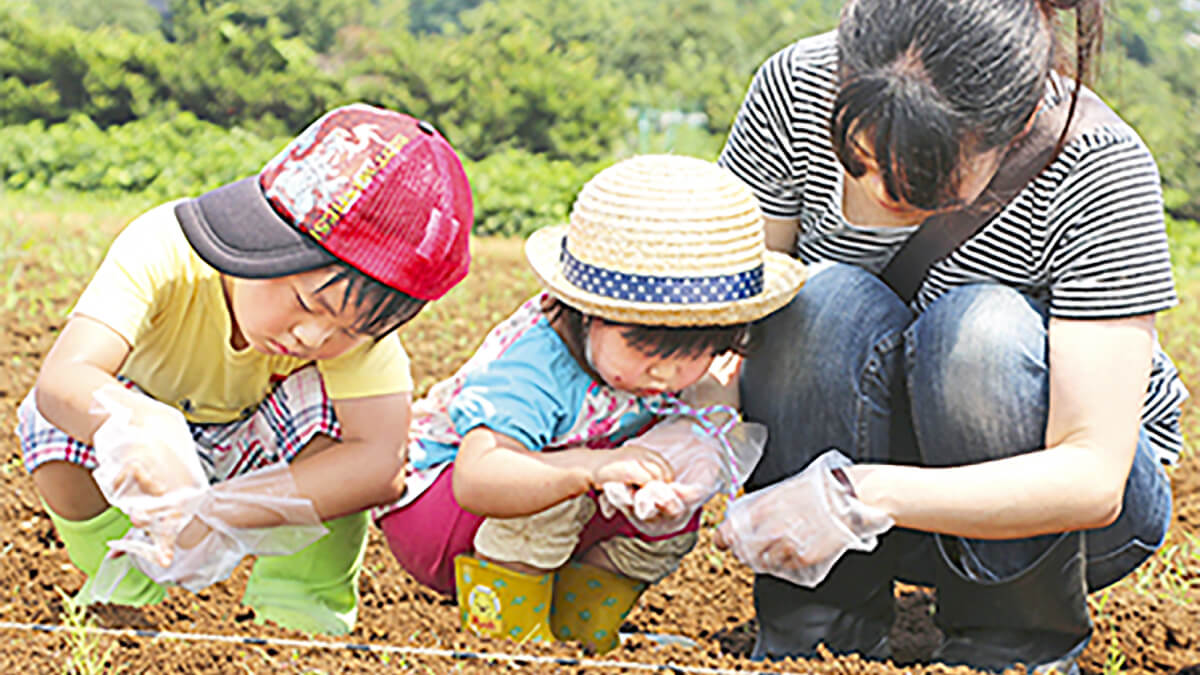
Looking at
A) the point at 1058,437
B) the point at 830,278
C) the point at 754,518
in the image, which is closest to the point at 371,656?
the point at 754,518

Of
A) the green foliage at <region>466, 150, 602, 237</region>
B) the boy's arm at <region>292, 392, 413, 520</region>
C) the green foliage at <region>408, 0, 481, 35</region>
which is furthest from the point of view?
the green foliage at <region>408, 0, 481, 35</region>

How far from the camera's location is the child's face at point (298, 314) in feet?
5.37

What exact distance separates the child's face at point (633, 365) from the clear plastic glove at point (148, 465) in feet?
1.75

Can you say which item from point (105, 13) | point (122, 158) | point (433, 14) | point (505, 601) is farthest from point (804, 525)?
point (433, 14)

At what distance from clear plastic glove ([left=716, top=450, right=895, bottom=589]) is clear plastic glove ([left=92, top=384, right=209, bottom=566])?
2.27 ft

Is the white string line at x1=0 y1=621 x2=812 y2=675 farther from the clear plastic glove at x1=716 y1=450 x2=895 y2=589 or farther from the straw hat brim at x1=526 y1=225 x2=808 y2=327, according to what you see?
the straw hat brim at x1=526 y1=225 x2=808 y2=327

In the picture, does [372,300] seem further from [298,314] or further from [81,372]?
[81,372]

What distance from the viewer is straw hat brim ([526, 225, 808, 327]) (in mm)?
1657

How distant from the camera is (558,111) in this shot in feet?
19.9

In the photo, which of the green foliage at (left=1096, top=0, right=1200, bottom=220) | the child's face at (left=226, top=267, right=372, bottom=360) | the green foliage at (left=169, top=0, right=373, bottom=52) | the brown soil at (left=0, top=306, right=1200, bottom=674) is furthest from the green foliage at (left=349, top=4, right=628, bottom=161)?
the child's face at (left=226, top=267, right=372, bottom=360)

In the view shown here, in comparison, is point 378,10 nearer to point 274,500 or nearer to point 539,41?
point 539,41

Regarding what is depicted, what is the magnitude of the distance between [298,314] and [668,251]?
18.5 inches

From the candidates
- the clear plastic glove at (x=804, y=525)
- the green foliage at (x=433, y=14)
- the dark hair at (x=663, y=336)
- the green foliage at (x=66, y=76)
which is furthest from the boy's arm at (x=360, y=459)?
the green foliage at (x=433, y=14)

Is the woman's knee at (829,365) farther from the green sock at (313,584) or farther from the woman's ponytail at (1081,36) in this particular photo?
the green sock at (313,584)
